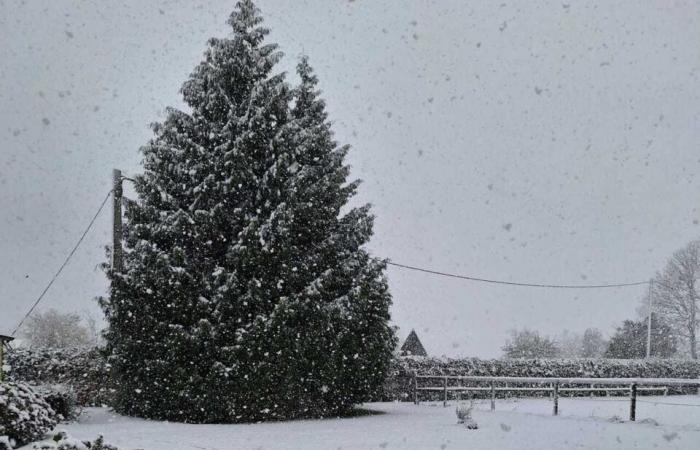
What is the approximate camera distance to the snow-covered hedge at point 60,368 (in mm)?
17312

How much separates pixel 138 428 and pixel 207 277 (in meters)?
3.29

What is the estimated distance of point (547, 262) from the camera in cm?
9244

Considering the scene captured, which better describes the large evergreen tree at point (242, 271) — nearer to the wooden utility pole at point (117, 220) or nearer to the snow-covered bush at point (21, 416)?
the wooden utility pole at point (117, 220)

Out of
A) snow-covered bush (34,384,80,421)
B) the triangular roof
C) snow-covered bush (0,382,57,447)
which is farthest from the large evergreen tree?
the triangular roof

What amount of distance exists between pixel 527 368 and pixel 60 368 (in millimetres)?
17706

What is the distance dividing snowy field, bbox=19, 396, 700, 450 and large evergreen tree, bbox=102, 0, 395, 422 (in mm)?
835

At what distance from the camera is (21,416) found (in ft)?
29.3

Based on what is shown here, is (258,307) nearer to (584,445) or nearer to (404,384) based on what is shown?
(584,445)

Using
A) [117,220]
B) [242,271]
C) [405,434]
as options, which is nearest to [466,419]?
[405,434]

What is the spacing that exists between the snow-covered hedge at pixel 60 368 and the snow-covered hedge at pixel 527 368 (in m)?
8.67

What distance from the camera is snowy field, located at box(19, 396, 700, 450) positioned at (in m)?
9.22

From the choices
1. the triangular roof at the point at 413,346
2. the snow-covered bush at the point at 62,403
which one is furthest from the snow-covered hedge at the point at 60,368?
the triangular roof at the point at 413,346

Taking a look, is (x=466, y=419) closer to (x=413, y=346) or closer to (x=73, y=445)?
(x=73, y=445)

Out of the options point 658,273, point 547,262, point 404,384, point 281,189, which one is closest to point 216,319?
point 281,189
